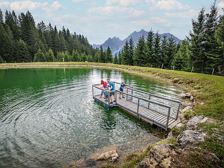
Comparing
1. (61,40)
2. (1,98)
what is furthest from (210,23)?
(61,40)

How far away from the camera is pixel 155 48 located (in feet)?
160

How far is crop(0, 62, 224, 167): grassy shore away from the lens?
653 centimetres

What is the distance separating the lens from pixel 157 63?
50281 millimetres

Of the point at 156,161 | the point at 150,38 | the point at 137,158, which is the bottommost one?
the point at 137,158

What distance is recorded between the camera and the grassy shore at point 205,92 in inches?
257

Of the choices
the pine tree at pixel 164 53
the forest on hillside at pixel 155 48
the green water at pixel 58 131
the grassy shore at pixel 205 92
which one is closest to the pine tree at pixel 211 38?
the forest on hillside at pixel 155 48

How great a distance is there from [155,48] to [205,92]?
3267cm

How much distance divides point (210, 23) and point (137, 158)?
3416 cm

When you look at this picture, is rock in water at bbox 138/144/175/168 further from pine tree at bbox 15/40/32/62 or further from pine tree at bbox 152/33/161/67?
pine tree at bbox 15/40/32/62

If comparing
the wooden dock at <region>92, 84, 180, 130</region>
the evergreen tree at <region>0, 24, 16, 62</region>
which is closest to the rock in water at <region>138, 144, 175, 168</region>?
the wooden dock at <region>92, 84, 180, 130</region>

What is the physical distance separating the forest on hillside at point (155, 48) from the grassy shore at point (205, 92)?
5830mm

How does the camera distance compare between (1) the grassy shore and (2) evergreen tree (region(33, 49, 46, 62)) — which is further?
(2) evergreen tree (region(33, 49, 46, 62))

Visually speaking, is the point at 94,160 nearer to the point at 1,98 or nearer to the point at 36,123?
the point at 36,123

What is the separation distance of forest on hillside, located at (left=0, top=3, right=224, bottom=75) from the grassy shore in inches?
230
